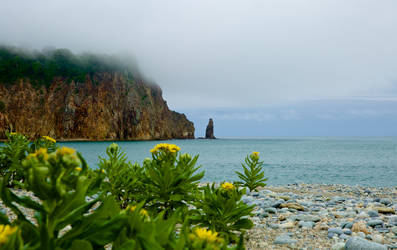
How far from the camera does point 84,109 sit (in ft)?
222

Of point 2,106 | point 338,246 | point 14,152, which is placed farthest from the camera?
point 2,106

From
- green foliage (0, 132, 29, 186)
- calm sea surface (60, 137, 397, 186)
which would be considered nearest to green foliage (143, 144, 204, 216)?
calm sea surface (60, 137, 397, 186)

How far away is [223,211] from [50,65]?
8338cm

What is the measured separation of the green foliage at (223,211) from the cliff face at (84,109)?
57642mm

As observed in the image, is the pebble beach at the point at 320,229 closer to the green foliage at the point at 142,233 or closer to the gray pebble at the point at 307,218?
the gray pebble at the point at 307,218

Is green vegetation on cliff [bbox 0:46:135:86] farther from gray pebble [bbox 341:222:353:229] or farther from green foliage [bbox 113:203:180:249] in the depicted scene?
green foliage [bbox 113:203:180:249]

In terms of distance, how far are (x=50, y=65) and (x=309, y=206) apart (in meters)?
82.1

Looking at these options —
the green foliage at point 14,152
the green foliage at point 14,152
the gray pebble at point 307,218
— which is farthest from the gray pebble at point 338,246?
the green foliage at point 14,152

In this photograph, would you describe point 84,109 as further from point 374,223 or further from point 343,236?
point 343,236

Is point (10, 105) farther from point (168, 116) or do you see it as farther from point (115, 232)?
point (115, 232)

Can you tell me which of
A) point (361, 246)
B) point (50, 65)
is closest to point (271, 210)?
point (361, 246)

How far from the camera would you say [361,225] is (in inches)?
195

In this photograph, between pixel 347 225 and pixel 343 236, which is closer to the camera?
pixel 343 236

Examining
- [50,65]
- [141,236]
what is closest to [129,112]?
[50,65]
